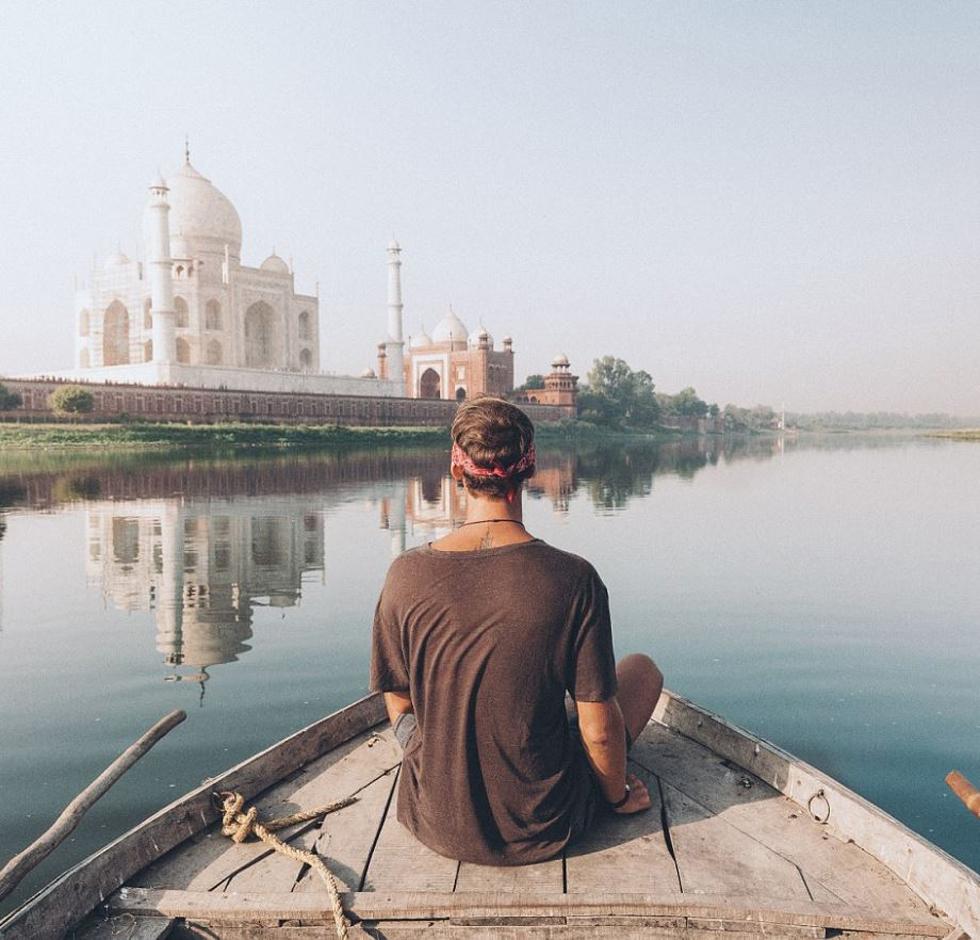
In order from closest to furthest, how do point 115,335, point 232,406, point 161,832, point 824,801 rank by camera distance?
point 161,832 < point 824,801 < point 232,406 < point 115,335

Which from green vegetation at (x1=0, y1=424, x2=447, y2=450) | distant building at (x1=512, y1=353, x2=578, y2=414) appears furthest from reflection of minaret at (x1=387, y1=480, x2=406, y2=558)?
distant building at (x1=512, y1=353, x2=578, y2=414)

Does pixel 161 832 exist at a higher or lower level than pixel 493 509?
lower

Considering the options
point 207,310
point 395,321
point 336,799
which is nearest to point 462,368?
point 395,321

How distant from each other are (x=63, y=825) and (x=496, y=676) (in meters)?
1.40

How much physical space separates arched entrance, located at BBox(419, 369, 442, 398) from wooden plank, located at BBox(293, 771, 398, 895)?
6030 cm

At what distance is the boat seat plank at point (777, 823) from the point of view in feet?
8.01

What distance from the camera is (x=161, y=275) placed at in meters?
41.1

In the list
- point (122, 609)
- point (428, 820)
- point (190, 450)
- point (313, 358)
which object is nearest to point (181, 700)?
point (122, 609)

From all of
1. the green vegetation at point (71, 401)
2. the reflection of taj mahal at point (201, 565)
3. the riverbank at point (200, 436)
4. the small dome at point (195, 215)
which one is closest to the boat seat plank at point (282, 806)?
the reflection of taj mahal at point (201, 565)

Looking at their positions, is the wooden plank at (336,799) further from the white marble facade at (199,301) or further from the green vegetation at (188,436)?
the white marble facade at (199,301)

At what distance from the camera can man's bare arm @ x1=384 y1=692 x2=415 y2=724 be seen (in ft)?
8.60

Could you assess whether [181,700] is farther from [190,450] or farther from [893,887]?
[190,450]

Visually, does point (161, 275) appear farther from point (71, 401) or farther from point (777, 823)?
point (777, 823)

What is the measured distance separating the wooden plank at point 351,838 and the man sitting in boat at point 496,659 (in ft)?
0.85
